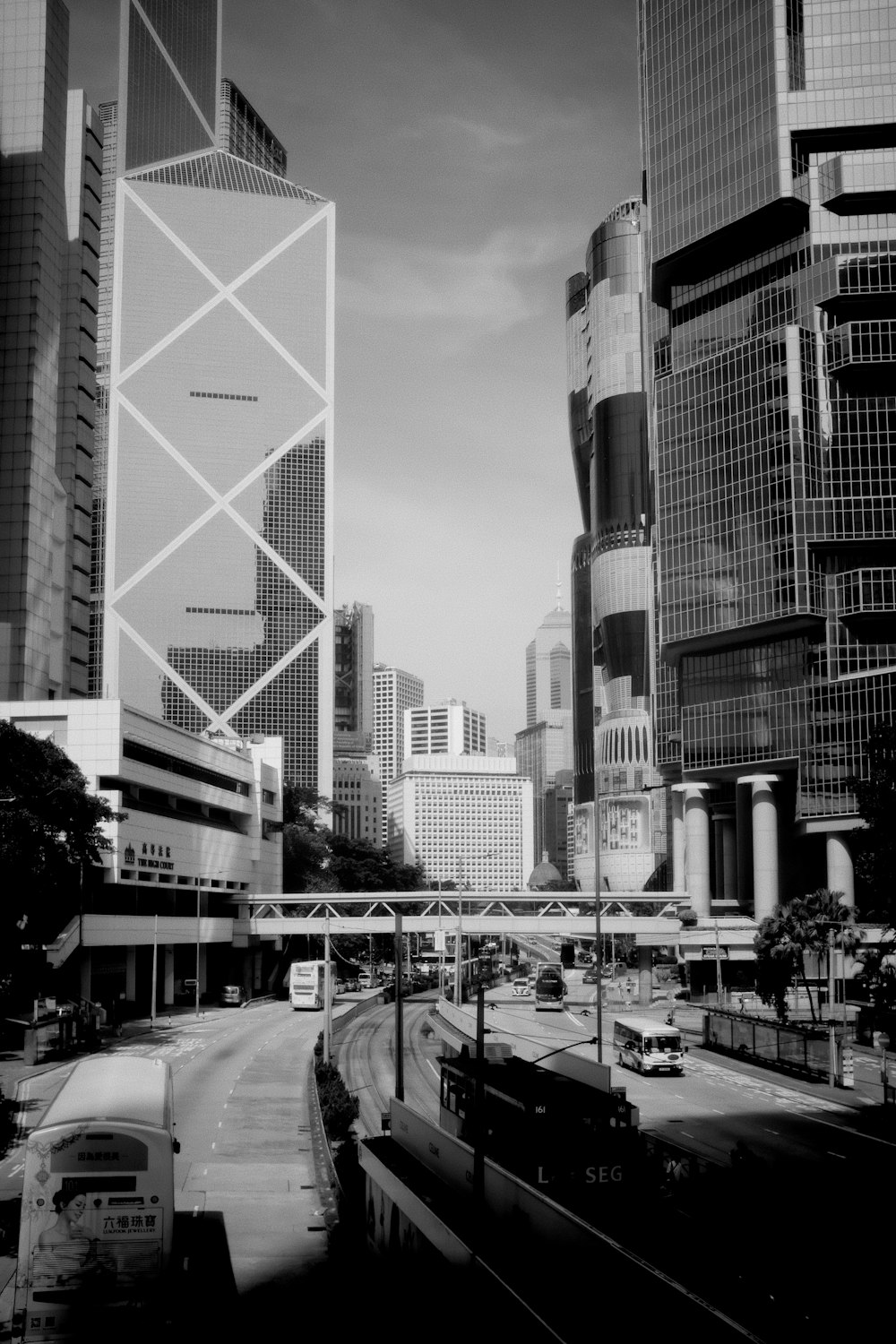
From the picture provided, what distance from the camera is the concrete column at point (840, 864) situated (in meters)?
143

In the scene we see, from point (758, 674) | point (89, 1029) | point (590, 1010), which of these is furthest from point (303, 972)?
point (758, 674)

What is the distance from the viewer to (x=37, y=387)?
581 ft

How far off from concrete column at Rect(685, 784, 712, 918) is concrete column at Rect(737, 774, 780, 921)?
9214 millimetres

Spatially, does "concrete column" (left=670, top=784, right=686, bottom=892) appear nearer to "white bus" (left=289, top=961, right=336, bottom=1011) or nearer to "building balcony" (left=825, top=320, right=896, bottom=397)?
"building balcony" (left=825, top=320, right=896, bottom=397)

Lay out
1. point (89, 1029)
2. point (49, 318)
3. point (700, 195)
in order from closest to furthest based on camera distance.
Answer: point (89, 1029) → point (700, 195) → point (49, 318)

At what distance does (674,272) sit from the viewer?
572 feet

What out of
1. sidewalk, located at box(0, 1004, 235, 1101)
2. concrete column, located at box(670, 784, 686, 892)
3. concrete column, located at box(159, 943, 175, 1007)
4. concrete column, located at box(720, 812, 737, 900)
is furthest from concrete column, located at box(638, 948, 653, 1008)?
concrete column, located at box(720, 812, 737, 900)

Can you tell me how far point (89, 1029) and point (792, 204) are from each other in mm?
121778

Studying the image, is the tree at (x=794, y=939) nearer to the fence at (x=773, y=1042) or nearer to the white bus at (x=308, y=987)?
the fence at (x=773, y=1042)

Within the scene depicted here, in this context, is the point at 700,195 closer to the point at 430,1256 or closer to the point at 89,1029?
the point at 89,1029

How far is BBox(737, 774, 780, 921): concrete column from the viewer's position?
153 m

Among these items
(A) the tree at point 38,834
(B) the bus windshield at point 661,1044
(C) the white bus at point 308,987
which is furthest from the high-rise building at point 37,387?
(B) the bus windshield at point 661,1044

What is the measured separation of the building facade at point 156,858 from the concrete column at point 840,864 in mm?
60933

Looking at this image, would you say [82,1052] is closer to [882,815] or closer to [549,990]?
[882,815]
